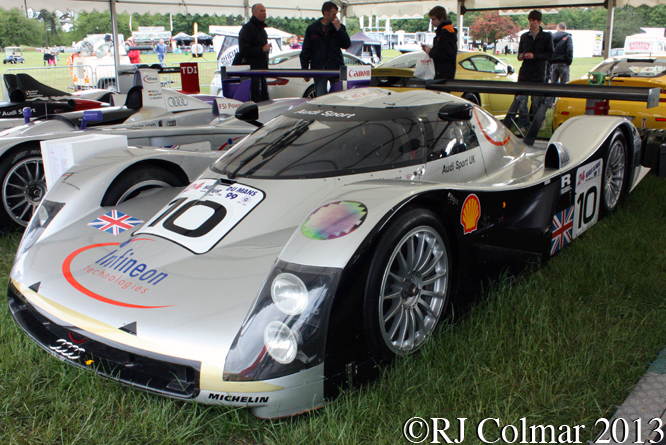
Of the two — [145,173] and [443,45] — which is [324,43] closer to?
[443,45]

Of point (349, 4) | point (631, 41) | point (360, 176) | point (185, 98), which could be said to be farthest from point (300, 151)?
point (631, 41)

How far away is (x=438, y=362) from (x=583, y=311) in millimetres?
862

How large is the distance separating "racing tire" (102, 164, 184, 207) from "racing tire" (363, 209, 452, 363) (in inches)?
67.2

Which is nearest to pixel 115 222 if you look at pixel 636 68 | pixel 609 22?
pixel 636 68

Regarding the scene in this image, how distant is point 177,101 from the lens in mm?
Result: 5582

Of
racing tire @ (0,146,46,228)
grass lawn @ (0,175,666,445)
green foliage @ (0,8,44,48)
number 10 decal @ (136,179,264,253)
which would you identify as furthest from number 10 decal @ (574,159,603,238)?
green foliage @ (0,8,44,48)

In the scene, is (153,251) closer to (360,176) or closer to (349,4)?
(360,176)

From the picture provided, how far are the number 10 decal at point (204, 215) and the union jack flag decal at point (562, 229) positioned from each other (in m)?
1.65

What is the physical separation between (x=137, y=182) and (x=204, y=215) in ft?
2.91

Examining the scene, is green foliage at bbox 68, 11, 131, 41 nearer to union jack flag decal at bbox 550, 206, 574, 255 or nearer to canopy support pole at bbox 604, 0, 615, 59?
canopy support pole at bbox 604, 0, 615, 59

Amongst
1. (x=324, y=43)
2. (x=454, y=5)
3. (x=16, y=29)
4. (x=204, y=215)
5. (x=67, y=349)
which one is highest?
(x=16, y=29)

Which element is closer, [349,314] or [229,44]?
[349,314]

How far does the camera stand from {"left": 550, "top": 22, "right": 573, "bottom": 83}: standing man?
938cm

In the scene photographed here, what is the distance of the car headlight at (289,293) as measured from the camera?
183 cm
